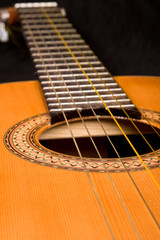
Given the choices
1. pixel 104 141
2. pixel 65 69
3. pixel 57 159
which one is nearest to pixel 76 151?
pixel 104 141

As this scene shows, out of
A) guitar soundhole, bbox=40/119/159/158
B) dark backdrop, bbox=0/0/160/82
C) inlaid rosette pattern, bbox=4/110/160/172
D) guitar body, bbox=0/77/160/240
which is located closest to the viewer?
guitar body, bbox=0/77/160/240

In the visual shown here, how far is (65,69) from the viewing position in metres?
1.40

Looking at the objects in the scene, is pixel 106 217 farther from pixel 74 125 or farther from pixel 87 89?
pixel 87 89

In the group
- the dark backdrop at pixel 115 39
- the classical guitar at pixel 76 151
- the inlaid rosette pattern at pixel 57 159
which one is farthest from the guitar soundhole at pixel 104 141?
the dark backdrop at pixel 115 39

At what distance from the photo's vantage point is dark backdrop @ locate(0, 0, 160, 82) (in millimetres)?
2129

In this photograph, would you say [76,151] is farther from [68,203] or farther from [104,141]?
[68,203]

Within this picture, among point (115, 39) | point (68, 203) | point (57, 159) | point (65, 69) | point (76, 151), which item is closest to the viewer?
point (68, 203)

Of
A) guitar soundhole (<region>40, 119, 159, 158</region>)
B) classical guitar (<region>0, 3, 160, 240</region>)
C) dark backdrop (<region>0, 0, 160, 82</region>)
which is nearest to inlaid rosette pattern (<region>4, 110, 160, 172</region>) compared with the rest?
classical guitar (<region>0, 3, 160, 240</region>)

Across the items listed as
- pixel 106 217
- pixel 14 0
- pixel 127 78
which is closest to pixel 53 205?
→ pixel 106 217

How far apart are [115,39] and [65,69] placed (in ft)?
3.27

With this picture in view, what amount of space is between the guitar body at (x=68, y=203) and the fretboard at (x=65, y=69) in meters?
0.33

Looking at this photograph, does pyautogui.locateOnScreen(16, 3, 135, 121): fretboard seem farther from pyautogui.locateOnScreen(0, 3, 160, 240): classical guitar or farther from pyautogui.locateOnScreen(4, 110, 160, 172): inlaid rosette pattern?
pyautogui.locateOnScreen(4, 110, 160, 172): inlaid rosette pattern

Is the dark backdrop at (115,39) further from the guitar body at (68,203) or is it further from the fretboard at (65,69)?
the guitar body at (68,203)

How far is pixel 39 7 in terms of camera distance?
2068 mm
